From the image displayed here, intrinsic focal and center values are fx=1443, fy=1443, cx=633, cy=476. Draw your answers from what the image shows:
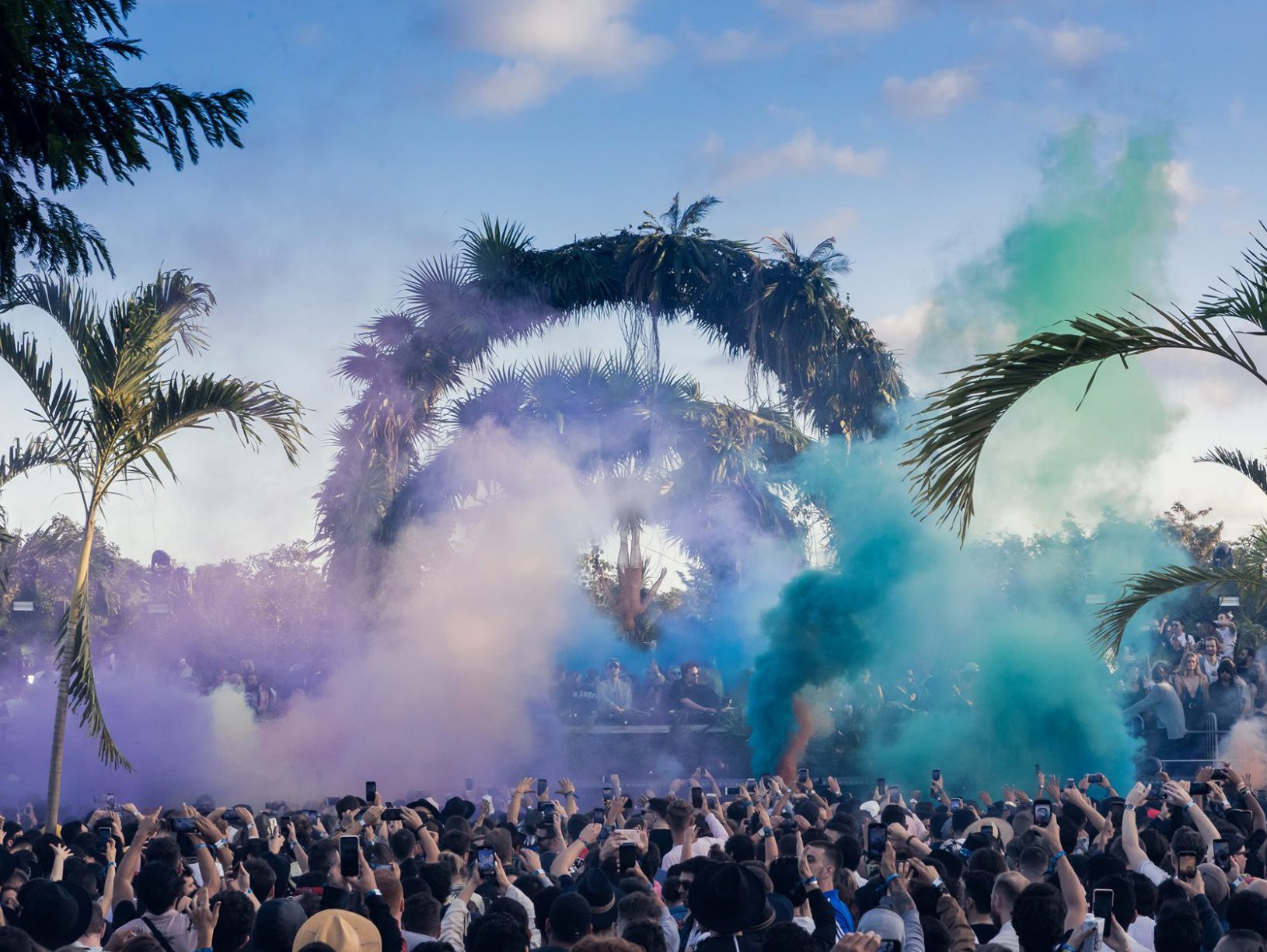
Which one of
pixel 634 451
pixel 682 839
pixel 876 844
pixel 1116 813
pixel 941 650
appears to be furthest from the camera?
pixel 634 451

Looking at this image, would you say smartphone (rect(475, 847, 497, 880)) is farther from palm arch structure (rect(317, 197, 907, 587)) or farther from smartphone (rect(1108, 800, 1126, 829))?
palm arch structure (rect(317, 197, 907, 587))

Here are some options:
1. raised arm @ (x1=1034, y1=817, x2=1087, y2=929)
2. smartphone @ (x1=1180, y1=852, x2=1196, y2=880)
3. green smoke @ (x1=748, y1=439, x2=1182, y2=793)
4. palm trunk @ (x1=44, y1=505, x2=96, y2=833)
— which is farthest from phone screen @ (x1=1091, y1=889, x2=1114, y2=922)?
green smoke @ (x1=748, y1=439, x2=1182, y2=793)

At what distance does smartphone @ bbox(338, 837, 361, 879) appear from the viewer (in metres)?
6.19

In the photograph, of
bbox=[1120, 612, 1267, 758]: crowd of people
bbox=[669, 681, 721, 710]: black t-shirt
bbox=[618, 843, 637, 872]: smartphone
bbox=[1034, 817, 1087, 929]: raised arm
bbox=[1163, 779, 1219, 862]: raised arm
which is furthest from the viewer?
bbox=[669, 681, 721, 710]: black t-shirt

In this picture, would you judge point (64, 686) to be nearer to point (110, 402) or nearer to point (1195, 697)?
point (110, 402)

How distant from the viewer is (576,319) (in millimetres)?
26266

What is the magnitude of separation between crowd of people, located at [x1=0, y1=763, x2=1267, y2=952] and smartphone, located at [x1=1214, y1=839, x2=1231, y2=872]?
1 centimetres

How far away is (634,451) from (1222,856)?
19561mm

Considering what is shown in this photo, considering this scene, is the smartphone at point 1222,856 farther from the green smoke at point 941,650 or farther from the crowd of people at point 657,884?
the green smoke at point 941,650

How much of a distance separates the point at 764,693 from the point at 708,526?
5841 millimetres

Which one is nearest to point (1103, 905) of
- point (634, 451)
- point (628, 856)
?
point (628, 856)

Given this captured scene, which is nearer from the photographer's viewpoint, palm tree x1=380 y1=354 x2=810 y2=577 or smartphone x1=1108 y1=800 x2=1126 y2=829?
smartphone x1=1108 y1=800 x2=1126 y2=829

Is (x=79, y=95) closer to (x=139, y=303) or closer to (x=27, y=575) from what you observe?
(x=139, y=303)

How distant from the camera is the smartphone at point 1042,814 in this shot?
766 centimetres
